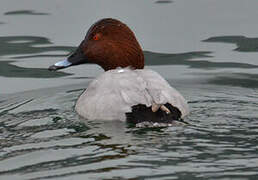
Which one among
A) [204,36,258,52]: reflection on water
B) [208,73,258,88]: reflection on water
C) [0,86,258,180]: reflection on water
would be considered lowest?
[0,86,258,180]: reflection on water

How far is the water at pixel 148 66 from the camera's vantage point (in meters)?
7.69

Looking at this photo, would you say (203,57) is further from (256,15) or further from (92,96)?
(92,96)

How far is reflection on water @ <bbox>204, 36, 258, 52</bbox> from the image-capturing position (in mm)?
12773

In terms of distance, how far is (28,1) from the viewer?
14.5 metres

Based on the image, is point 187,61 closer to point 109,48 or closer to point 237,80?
point 237,80

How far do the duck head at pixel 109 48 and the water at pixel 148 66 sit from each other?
605 millimetres

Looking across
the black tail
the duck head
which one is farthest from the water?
the duck head

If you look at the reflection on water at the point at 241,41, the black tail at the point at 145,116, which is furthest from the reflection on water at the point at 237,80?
the black tail at the point at 145,116

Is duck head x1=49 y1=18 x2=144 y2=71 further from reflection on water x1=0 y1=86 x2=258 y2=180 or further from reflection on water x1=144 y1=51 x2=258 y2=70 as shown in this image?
reflection on water x1=144 y1=51 x2=258 y2=70

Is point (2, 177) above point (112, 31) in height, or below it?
below

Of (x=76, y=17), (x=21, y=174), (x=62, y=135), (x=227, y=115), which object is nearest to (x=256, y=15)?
(x=76, y=17)

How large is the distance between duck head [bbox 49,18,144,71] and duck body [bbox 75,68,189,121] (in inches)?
22.5

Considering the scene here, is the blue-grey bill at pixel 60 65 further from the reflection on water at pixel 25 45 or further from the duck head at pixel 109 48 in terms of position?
the reflection on water at pixel 25 45

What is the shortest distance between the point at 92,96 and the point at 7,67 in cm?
301
